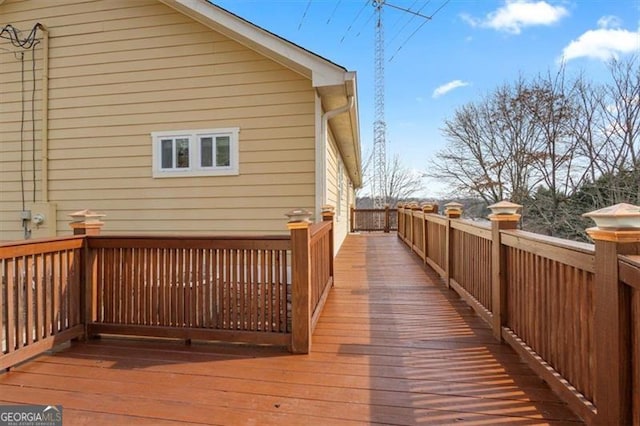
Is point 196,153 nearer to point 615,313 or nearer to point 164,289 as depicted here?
point 164,289

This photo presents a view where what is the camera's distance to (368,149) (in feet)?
89.9

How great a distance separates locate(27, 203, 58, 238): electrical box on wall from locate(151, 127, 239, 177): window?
1.85 metres

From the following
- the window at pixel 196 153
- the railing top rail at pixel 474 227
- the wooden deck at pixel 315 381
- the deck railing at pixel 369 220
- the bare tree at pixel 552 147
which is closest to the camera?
the wooden deck at pixel 315 381

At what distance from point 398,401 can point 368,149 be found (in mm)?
26339

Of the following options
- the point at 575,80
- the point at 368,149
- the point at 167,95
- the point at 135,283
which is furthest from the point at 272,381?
the point at 368,149

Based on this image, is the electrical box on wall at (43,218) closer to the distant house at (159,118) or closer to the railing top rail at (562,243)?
the distant house at (159,118)

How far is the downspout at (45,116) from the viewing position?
548 centimetres

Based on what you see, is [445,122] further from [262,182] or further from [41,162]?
[41,162]

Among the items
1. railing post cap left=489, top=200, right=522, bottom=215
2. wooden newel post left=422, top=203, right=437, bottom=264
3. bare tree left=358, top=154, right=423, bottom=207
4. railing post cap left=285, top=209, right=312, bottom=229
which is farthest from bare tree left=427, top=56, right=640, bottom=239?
railing post cap left=285, top=209, right=312, bottom=229

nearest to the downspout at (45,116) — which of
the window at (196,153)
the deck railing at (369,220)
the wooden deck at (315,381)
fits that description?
the window at (196,153)

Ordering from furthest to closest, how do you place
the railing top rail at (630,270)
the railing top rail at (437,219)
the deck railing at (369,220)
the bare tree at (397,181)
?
the bare tree at (397,181)
the deck railing at (369,220)
the railing top rail at (437,219)
the railing top rail at (630,270)

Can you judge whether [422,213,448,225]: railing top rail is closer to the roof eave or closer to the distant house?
the distant house

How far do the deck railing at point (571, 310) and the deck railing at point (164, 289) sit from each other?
155 centimetres

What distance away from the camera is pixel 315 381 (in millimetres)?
2238
